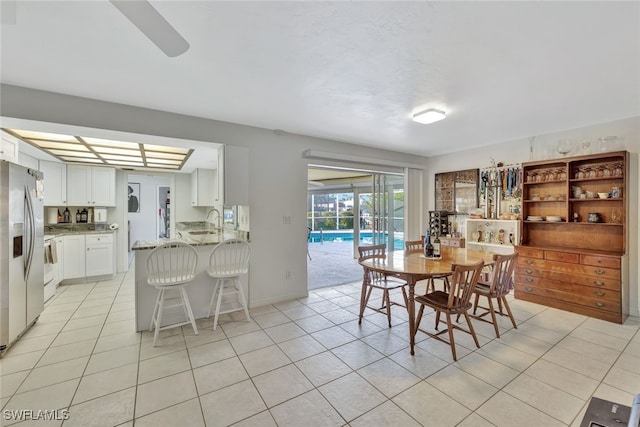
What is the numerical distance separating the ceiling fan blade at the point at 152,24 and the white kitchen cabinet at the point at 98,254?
4.81m

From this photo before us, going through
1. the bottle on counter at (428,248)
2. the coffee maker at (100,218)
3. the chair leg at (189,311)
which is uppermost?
the coffee maker at (100,218)

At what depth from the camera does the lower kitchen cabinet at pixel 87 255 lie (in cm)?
451

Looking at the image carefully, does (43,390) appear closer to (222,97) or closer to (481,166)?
(222,97)

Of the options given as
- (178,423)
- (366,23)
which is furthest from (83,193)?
(366,23)

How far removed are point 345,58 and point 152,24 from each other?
124cm

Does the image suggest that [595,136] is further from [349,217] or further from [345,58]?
[349,217]

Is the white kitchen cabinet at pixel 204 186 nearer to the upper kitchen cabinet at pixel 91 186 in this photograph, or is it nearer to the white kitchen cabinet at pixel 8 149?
the upper kitchen cabinet at pixel 91 186

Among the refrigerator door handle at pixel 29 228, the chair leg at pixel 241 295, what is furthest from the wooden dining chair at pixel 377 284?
the refrigerator door handle at pixel 29 228

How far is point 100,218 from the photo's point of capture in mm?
5133

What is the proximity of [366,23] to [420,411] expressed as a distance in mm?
2439

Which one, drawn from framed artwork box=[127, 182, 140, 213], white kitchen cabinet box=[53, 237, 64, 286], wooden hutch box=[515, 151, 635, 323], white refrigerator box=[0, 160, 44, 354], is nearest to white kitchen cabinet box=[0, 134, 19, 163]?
white refrigerator box=[0, 160, 44, 354]

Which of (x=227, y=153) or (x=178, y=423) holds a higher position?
(x=227, y=153)

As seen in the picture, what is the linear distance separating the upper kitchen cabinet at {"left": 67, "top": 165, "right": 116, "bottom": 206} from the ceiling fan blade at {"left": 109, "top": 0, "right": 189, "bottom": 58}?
4.94 meters

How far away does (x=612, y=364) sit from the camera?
2.25 m
